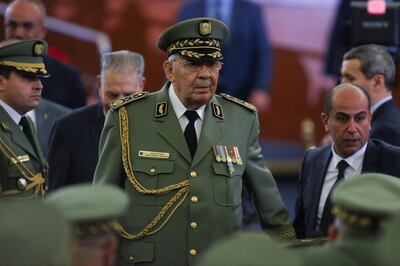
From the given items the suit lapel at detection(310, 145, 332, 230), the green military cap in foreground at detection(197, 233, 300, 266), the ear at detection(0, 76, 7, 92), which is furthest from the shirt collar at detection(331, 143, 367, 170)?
the green military cap in foreground at detection(197, 233, 300, 266)

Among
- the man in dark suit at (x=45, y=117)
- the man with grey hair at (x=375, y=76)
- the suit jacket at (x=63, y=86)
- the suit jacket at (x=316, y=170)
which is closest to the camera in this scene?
the suit jacket at (x=316, y=170)

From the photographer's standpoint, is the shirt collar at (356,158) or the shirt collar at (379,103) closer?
the shirt collar at (356,158)

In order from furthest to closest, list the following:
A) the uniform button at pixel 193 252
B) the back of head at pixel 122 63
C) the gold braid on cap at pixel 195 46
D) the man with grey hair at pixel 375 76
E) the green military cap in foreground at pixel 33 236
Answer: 1. the back of head at pixel 122 63
2. the man with grey hair at pixel 375 76
3. the gold braid on cap at pixel 195 46
4. the uniform button at pixel 193 252
5. the green military cap in foreground at pixel 33 236

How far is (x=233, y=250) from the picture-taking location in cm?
285

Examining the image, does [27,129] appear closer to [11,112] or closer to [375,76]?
[11,112]

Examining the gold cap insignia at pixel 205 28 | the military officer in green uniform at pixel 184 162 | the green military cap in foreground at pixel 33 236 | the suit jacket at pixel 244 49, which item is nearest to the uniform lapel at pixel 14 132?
the military officer in green uniform at pixel 184 162

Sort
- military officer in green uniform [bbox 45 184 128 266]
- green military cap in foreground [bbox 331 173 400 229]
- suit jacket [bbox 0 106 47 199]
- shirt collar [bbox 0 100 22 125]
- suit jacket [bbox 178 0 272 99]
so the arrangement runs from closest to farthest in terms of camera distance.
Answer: military officer in green uniform [bbox 45 184 128 266]
green military cap in foreground [bbox 331 173 400 229]
suit jacket [bbox 0 106 47 199]
shirt collar [bbox 0 100 22 125]
suit jacket [bbox 178 0 272 99]

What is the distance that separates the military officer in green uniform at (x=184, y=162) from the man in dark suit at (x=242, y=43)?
3.78 metres

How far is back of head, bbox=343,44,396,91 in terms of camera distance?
19.8 ft

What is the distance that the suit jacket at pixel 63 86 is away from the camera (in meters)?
7.42

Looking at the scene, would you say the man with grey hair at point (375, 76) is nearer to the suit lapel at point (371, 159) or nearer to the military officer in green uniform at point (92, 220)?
the suit lapel at point (371, 159)

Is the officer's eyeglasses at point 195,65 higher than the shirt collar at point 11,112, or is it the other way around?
the officer's eyeglasses at point 195,65

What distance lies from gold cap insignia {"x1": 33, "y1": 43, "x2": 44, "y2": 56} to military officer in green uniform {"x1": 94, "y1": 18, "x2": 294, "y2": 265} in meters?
0.92

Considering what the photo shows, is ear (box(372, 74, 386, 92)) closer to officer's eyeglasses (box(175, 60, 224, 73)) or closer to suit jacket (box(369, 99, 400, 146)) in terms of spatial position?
suit jacket (box(369, 99, 400, 146))
